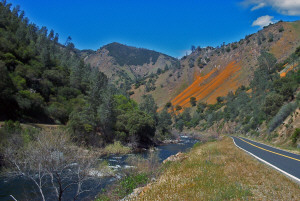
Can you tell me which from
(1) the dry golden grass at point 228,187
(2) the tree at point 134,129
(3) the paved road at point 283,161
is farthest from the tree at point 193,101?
(1) the dry golden grass at point 228,187

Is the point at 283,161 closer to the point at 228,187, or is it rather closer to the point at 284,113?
the point at 228,187

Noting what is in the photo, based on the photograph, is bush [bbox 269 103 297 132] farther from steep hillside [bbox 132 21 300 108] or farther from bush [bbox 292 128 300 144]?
steep hillside [bbox 132 21 300 108]

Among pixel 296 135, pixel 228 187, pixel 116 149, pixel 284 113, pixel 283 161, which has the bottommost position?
pixel 116 149

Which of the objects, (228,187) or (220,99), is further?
(220,99)

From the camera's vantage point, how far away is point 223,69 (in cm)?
15188

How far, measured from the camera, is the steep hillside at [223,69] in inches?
4729

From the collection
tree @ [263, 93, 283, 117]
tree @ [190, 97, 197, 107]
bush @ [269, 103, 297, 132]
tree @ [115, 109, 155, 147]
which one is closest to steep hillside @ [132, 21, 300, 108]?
tree @ [190, 97, 197, 107]

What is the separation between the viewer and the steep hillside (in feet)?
394

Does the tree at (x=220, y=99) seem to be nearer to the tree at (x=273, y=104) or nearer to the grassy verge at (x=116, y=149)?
the tree at (x=273, y=104)

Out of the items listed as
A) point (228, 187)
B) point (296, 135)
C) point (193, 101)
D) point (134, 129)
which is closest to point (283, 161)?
point (228, 187)

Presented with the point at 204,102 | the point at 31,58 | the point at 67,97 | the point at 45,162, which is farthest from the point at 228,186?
the point at 204,102

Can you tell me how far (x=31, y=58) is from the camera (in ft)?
230

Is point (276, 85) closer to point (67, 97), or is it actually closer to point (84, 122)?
point (84, 122)

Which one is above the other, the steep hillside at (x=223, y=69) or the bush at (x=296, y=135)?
the steep hillside at (x=223, y=69)
